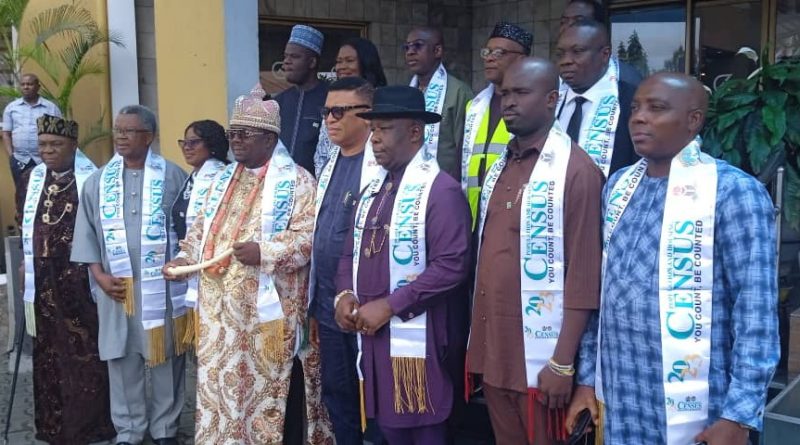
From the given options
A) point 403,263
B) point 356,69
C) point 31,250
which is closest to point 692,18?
point 356,69

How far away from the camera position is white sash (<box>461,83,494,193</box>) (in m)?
4.05

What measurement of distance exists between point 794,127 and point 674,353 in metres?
1.61

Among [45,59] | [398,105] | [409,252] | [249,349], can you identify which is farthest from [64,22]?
[409,252]

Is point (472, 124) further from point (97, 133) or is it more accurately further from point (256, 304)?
point (97, 133)

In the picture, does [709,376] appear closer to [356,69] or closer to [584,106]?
[584,106]

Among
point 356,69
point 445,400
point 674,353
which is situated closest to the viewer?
point 674,353

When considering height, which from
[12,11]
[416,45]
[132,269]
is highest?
[12,11]

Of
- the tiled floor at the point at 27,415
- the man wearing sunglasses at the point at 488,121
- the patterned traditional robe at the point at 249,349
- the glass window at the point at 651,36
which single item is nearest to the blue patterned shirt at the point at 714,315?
the man wearing sunglasses at the point at 488,121

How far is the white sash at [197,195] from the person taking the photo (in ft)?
14.6

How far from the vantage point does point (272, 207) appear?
4.05 metres

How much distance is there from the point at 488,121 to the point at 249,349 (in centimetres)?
174

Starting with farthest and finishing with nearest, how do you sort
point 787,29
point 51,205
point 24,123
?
1. point 24,123
2. point 787,29
3. point 51,205

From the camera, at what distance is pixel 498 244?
3068 mm

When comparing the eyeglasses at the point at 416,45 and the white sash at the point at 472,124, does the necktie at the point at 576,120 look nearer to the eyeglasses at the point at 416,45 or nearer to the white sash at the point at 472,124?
the white sash at the point at 472,124
